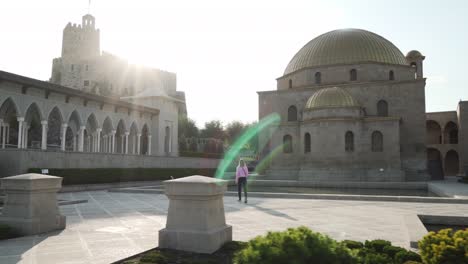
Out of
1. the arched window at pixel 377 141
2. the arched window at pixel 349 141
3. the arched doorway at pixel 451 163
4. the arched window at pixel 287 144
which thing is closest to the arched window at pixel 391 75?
the arched window at pixel 377 141

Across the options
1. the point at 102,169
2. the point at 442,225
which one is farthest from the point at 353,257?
the point at 102,169

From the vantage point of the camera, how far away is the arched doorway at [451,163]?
163 feet

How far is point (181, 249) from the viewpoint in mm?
6148

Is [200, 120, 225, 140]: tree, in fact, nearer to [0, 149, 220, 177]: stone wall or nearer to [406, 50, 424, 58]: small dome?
[406, 50, 424, 58]: small dome

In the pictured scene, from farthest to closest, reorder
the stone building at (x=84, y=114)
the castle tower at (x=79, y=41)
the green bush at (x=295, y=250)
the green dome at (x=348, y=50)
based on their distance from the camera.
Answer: the castle tower at (x=79, y=41) < the green dome at (x=348, y=50) < the stone building at (x=84, y=114) < the green bush at (x=295, y=250)

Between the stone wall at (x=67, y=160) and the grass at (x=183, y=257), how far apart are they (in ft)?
54.2

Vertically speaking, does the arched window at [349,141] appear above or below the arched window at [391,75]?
below

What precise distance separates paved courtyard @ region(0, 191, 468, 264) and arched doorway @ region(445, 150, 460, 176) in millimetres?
41583

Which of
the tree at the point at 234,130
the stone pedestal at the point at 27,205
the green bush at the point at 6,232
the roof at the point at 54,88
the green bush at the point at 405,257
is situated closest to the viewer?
the green bush at the point at 405,257

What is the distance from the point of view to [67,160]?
22172 mm

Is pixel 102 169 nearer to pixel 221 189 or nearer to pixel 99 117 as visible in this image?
A: pixel 99 117

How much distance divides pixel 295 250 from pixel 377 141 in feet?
100

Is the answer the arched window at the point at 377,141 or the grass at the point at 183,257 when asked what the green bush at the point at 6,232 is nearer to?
the grass at the point at 183,257

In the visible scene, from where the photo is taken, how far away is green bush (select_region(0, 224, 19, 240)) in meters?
7.20
